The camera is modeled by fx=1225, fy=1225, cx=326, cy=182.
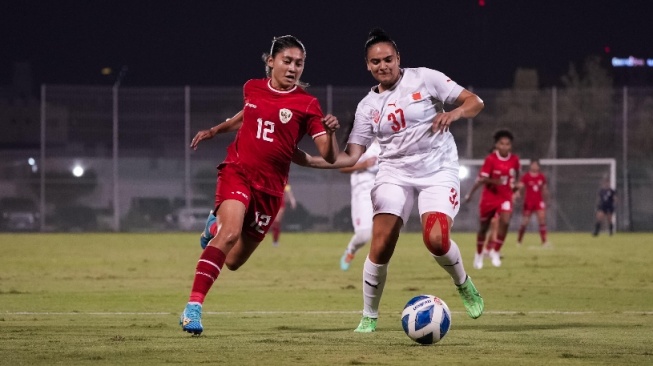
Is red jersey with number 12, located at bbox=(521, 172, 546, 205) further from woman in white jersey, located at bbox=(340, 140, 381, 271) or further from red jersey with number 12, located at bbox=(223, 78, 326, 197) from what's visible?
red jersey with number 12, located at bbox=(223, 78, 326, 197)

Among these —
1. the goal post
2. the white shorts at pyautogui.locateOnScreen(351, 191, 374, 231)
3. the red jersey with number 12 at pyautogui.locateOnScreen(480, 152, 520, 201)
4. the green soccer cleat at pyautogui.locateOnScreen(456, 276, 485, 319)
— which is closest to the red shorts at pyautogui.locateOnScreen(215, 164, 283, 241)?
the green soccer cleat at pyautogui.locateOnScreen(456, 276, 485, 319)

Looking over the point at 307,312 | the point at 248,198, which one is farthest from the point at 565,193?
the point at 248,198

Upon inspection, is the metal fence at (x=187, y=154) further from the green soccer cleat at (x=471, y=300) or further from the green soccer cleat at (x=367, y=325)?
the green soccer cleat at (x=367, y=325)

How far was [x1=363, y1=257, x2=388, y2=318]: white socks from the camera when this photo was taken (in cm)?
1036

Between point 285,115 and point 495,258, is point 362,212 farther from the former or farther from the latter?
point 285,115

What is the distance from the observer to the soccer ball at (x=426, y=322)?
913 centimetres

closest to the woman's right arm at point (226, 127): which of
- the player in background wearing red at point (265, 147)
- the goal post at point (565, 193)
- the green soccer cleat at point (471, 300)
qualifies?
the player in background wearing red at point (265, 147)

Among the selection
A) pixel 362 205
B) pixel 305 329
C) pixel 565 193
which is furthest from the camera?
pixel 565 193

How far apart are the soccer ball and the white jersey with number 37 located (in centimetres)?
150

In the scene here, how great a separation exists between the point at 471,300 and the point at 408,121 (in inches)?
67.8

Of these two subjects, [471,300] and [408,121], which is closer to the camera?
[408,121]

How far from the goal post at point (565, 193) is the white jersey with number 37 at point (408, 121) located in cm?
3304

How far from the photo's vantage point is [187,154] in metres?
44.6

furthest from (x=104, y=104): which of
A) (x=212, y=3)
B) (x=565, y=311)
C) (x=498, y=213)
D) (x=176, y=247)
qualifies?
(x=212, y=3)
